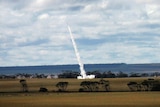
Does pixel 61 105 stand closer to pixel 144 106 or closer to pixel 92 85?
pixel 144 106

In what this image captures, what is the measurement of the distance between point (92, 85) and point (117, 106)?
67248mm

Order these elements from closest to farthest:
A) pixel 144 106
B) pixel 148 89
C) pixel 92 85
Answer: pixel 144 106, pixel 148 89, pixel 92 85

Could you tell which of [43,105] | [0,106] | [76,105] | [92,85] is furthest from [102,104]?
[92,85]

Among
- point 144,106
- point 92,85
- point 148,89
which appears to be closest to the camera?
point 144,106

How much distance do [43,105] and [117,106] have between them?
45.4 feet

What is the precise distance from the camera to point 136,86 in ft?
493

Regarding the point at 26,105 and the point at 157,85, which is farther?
the point at 157,85

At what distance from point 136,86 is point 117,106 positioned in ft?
208

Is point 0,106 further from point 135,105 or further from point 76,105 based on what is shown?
point 135,105

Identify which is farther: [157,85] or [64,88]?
[64,88]

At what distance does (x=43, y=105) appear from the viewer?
90250mm

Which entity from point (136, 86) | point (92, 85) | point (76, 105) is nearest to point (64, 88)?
point (92, 85)

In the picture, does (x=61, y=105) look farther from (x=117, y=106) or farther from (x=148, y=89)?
(x=148, y=89)

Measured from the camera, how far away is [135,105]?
8925cm
